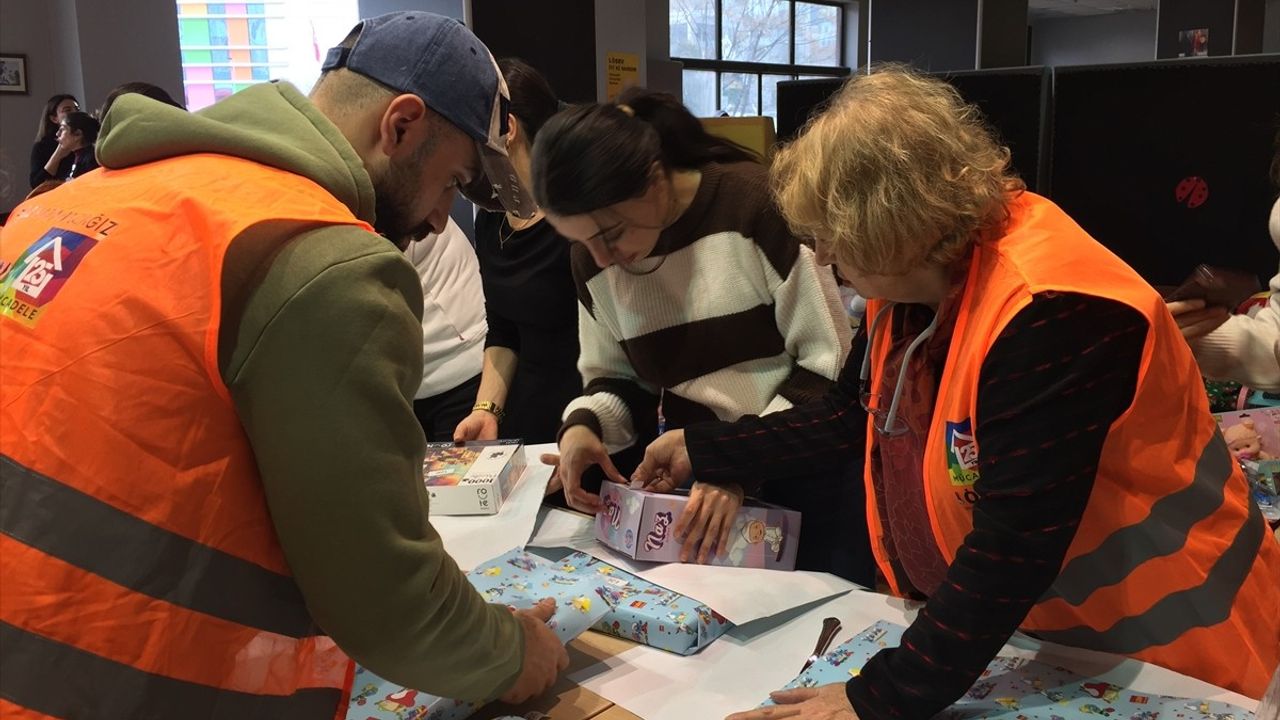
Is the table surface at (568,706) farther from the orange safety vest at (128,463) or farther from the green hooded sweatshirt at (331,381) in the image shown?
the orange safety vest at (128,463)

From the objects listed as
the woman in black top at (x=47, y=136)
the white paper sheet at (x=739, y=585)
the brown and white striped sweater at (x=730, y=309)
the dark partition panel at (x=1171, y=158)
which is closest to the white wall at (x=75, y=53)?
the woman in black top at (x=47, y=136)

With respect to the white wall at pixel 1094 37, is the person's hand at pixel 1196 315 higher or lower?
lower

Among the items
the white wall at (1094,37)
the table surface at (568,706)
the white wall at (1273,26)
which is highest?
the white wall at (1094,37)

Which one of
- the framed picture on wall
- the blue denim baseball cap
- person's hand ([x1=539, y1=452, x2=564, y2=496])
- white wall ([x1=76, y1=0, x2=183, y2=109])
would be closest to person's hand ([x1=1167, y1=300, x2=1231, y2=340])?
the blue denim baseball cap

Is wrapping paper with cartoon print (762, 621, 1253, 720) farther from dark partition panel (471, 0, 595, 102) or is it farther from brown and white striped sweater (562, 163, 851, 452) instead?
dark partition panel (471, 0, 595, 102)

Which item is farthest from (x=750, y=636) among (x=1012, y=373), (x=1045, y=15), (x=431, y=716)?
(x=1045, y=15)

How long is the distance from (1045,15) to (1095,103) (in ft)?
46.7

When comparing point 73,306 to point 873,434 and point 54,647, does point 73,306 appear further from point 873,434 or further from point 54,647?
point 873,434

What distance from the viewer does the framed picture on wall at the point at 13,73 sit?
536 cm

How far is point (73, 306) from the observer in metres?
0.76

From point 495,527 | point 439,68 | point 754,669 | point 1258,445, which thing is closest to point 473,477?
point 495,527

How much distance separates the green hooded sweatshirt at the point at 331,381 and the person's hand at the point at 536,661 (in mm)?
175

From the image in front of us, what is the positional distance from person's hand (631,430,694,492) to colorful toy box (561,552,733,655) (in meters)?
0.23

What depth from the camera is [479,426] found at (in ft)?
7.18
